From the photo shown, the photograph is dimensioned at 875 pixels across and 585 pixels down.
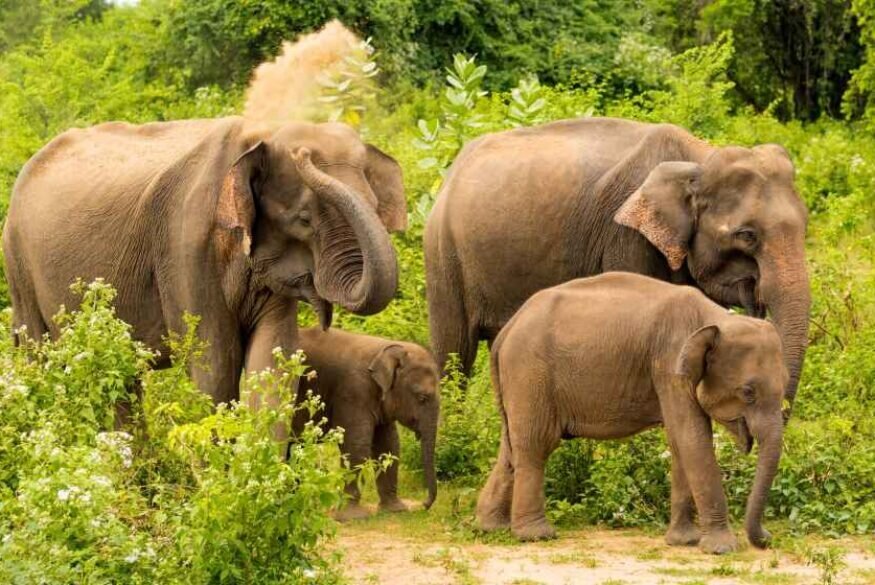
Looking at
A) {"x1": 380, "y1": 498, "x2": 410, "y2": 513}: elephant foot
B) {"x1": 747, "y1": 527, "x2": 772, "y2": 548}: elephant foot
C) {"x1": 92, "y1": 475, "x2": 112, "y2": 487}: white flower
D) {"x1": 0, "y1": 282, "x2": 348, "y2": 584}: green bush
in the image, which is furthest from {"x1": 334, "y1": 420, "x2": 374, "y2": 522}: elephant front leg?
{"x1": 92, "y1": 475, "x2": 112, "y2": 487}: white flower

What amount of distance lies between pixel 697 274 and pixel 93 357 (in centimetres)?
363

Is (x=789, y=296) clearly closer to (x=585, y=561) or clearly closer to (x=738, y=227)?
(x=738, y=227)

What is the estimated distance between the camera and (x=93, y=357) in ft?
26.5

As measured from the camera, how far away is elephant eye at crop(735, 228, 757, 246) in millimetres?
10094

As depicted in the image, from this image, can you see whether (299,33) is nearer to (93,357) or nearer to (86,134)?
(86,134)

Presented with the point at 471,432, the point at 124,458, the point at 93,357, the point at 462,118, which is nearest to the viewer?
the point at 124,458

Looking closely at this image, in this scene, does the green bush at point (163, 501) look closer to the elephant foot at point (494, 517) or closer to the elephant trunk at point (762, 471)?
the elephant trunk at point (762, 471)

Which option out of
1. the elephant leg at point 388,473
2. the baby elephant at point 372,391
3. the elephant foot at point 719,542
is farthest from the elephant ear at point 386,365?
the elephant foot at point 719,542

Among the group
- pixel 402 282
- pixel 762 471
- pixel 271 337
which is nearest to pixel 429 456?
pixel 271 337

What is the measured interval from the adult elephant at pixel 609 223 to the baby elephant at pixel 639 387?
2.08 ft

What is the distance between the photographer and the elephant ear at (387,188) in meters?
9.66

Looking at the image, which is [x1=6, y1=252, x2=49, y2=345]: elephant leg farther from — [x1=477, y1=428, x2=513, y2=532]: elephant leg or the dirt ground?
[x1=477, y1=428, x2=513, y2=532]: elephant leg

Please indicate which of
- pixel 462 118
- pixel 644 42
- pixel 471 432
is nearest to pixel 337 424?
pixel 471 432

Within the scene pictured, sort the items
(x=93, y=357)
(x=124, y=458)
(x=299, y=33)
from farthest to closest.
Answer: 1. (x=299, y=33)
2. (x=93, y=357)
3. (x=124, y=458)
